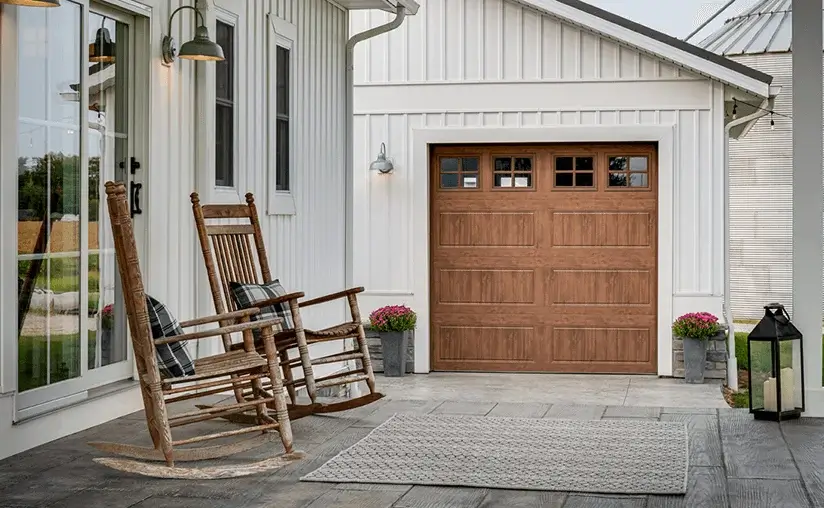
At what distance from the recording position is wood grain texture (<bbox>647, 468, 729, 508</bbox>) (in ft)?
11.6

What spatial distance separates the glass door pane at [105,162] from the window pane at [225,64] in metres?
0.86

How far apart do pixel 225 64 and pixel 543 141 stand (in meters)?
4.40

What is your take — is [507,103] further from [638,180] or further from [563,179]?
[638,180]

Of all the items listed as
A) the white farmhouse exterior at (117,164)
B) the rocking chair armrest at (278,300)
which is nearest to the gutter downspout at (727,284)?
the white farmhouse exterior at (117,164)

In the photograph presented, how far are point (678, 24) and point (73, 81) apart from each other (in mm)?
17412

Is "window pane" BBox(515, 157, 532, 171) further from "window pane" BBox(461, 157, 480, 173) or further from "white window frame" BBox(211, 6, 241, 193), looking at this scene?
"white window frame" BBox(211, 6, 241, 193)

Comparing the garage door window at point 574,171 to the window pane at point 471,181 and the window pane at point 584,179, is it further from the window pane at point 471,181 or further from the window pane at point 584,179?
the window pane at point 471,181

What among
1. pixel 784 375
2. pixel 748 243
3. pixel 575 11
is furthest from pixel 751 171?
pixel 784 375

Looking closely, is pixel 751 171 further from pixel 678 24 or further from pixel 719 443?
pixel 719 443

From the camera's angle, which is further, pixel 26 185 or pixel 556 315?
pixel 556 315

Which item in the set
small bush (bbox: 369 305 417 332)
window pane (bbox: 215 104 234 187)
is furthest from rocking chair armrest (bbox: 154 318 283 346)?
small bush (bbox: 369 305 417 332)

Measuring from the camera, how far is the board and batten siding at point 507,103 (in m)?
9.86

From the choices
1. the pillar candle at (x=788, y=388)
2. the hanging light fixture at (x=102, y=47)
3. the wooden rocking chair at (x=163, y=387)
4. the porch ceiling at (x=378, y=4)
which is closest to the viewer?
the wooden rocking chair at (x=163, y=387)

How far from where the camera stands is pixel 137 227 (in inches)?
210
